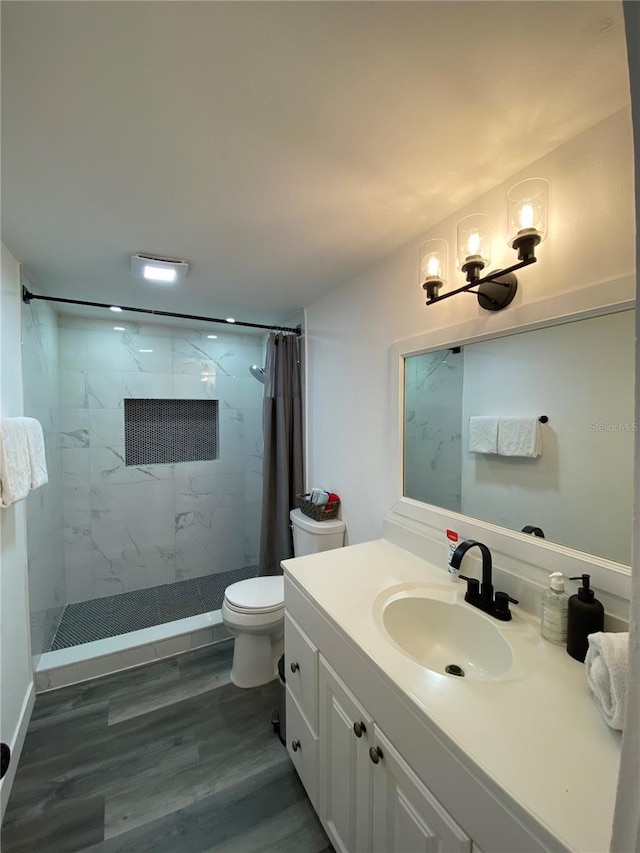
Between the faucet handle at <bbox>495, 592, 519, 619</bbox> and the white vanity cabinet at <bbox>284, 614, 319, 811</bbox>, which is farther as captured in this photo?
the white vanity cabinet at <bbox>284, 614, 319, 811</bbox>

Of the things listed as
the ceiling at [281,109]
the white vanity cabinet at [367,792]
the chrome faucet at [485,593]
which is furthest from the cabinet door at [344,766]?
the ceiling at [281,109]

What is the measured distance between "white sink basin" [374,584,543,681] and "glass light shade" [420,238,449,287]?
3.70ft

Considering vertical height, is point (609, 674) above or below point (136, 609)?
above

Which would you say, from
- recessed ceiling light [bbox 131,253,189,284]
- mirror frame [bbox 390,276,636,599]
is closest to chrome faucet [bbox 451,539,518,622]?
mirror frame [bbox 390,276,636,599]

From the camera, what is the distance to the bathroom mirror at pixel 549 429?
0.90m

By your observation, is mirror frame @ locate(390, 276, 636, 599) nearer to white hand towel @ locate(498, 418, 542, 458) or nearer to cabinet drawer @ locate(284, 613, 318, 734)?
white hand towel @ locate(498, 418, 542, 458)

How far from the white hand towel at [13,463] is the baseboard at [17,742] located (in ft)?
3.39

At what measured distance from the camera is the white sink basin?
3.09 ft

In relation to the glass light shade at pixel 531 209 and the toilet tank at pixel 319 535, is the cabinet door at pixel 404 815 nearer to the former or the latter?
the toilet tank at pixel 319 535

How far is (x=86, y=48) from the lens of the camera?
2.27 feet

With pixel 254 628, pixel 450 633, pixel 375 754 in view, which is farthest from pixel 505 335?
pixel 254 628

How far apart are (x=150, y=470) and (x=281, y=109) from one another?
2603mm

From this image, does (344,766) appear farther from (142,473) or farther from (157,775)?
(142,473)

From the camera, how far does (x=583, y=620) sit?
84 centimetres
